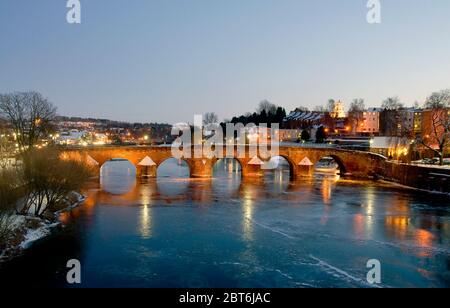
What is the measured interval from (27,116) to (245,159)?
2305 cm

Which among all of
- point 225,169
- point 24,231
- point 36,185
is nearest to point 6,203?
point 24,231

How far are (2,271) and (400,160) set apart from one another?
4121cm

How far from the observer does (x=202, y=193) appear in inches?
1471

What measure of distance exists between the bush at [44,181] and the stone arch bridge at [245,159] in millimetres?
16307

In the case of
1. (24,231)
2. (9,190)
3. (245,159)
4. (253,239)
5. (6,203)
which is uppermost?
(9,190)

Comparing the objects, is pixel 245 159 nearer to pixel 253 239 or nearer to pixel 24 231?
pixel 253 239

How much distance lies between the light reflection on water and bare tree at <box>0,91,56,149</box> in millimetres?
7721

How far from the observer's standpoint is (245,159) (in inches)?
2046

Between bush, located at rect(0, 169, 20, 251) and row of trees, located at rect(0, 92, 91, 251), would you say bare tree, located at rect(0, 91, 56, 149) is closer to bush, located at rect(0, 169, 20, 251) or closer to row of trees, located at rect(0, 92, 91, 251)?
row of trees, located at rect(0, 92, 91, 251)

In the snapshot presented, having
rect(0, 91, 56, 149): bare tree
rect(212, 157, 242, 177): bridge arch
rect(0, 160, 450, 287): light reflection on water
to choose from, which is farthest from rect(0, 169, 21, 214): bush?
rect(212, 157, 242, 177): bridge arch

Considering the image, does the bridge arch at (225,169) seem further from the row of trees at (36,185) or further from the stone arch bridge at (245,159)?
the row of trees at (36,185)

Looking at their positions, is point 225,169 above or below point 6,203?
below

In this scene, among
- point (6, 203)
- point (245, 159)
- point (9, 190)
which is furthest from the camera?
point (245, 159)

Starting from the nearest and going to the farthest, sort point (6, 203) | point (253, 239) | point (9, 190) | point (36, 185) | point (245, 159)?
1. point (6, 203)
2. point (253, 239)
3. point (9, 190)
4. point (36, 185)
5. point (245, 159)
